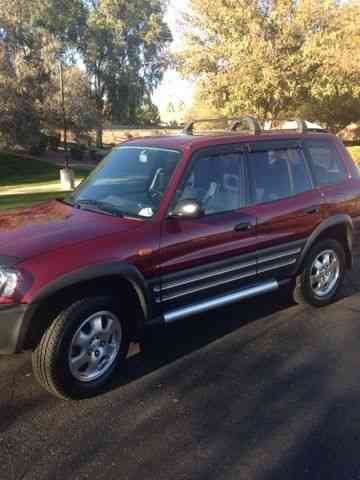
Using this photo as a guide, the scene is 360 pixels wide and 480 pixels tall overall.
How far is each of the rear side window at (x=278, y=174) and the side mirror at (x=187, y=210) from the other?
91 centimetres

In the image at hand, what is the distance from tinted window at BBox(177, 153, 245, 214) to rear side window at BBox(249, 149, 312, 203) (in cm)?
18

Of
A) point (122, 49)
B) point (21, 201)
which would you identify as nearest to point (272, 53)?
point (21, 201)

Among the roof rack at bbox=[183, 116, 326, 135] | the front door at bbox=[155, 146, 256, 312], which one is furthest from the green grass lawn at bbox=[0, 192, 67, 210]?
the front door at bbox=[155, 146, 256, 312]

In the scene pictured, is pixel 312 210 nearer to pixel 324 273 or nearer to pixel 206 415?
pixel 324 273

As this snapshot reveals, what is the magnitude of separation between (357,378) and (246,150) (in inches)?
84.9

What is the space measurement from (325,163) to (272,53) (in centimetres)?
1449

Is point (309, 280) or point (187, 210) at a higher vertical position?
point (187, 210)

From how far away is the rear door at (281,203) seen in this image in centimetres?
439

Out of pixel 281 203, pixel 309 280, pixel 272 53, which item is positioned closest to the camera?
pixel 281 203

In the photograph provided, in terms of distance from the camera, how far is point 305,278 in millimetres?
5000

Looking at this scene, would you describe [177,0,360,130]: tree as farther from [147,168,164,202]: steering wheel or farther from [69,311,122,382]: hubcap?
[69,311,122,382]: hubcap

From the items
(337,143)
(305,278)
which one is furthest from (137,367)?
(337,143)

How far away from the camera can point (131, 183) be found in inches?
160

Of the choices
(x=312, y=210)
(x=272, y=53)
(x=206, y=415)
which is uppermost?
(x=272, y=53)
